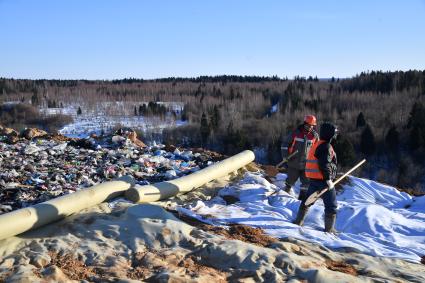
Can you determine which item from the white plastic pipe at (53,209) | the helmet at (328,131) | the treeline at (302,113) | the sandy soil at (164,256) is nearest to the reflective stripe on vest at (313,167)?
the helmet at (328,131)

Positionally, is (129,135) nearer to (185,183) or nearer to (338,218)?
(185,183)

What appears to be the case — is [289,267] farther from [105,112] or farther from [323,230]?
[105,112]

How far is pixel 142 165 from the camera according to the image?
11.7 metres

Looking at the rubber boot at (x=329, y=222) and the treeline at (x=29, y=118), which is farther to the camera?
the treeline at (x=29, y=118)

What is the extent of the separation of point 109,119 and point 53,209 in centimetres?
7523

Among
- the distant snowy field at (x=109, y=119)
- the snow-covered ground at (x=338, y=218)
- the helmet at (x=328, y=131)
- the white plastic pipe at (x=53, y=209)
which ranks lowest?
the distant snowy field at (x=109, y=119)

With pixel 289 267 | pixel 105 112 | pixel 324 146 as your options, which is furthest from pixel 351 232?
pixel 105 112

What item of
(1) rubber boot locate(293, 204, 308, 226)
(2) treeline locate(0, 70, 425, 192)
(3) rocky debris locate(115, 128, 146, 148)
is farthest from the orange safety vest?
(2) treeline locate(0, 70, 425, 192)

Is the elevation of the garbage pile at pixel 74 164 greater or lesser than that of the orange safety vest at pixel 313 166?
lesser

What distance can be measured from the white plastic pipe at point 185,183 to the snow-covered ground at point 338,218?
531 millimetres

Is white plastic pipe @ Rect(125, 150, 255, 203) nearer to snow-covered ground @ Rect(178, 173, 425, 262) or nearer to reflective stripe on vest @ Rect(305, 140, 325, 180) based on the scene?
snow-covered ground @ Rect(178, 173, 425, 262)

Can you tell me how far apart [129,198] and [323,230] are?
3.17 meters

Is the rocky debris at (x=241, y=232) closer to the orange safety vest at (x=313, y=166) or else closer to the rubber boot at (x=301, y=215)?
the rubber boot at (x=301, y=215)

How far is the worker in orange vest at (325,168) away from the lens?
7059mm
